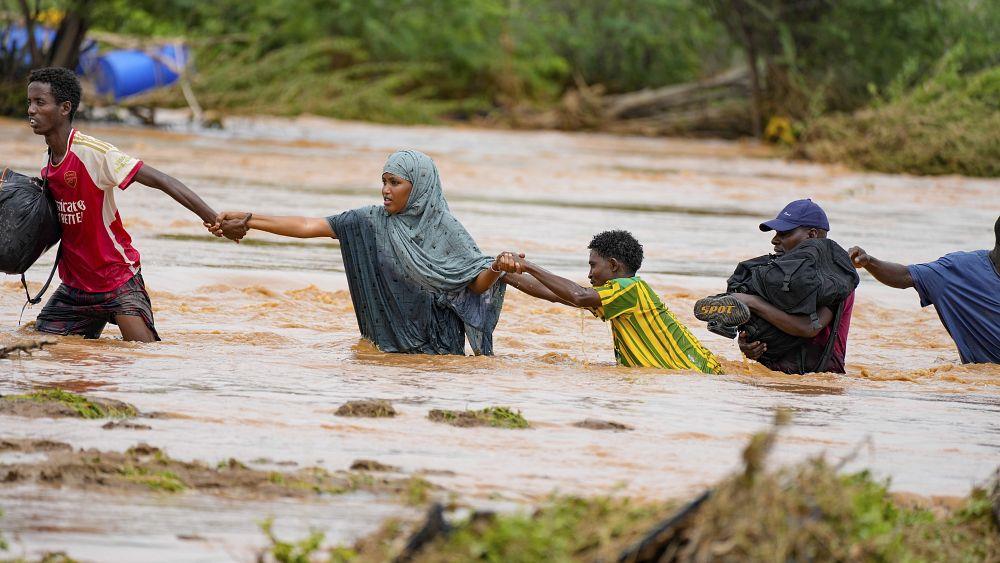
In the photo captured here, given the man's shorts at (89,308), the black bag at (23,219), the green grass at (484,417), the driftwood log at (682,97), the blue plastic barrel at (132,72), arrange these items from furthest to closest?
the driftwood log at (682,97) → the blue plastic barrel at (132,72) → the man's shorts at (89,308) → the black bag at (23,219) → the green grass at (484,417)

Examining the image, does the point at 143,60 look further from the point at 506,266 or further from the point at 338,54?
the point at 506,266

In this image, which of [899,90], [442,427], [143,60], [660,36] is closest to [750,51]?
[899,90]

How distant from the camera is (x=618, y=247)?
6777 mm

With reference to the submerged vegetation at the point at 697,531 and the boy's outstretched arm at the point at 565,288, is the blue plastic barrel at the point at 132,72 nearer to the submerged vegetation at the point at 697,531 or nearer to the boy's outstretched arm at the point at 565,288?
the boy's outstretched arm at the point at 565,288

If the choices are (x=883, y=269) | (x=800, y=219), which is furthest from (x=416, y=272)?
(x=883, y=269)

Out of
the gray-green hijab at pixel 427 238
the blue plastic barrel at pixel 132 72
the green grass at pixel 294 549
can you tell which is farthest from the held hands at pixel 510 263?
the blue plastic barrel at pixel 132 72

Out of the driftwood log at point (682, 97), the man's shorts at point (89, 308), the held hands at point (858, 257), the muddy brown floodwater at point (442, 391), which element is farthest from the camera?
the driftwood log at point (682, 97)

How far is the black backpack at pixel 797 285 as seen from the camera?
22.5 ft

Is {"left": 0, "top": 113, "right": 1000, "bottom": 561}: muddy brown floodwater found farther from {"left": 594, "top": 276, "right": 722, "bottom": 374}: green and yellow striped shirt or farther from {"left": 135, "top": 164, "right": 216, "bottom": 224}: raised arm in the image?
{"left": 135, "top": 164, "right": 216, "bottom": 224}: raised arm

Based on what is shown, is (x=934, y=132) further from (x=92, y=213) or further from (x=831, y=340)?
(x=92, y=213)

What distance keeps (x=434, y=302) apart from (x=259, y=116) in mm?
16533

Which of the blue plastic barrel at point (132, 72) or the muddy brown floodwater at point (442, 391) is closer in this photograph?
the muddy brown floodwater at point (442, 391)


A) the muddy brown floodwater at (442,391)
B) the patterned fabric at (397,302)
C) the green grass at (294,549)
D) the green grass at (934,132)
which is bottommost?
the green grass at (294,549)

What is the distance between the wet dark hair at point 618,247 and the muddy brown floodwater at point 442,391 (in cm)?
57
